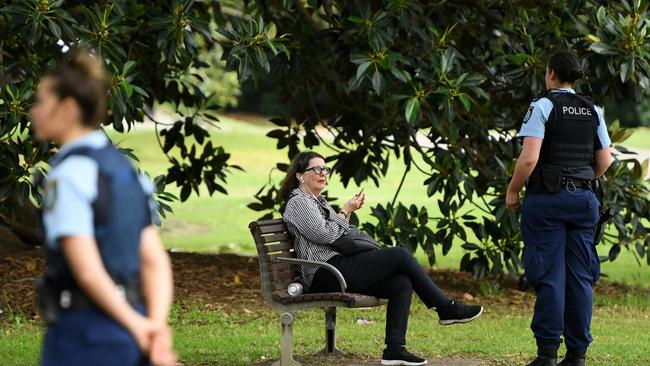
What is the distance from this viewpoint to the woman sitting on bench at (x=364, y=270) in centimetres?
712

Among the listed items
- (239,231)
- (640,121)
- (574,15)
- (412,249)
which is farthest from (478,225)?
(640,121)

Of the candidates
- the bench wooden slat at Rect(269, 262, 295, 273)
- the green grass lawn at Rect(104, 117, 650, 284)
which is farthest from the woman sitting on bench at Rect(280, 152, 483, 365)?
the green grass lawn at Rect(104, 117, 650, 284)

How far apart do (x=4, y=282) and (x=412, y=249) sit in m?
3.50

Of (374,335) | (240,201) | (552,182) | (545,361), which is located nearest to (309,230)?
(552,182)

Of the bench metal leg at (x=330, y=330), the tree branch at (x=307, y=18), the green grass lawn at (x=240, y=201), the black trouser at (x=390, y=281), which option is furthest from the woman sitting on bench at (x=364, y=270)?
the tree branch at (x=307, y=18)

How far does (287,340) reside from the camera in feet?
23.4

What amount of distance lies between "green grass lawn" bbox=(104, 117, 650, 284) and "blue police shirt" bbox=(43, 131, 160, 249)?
5.27m

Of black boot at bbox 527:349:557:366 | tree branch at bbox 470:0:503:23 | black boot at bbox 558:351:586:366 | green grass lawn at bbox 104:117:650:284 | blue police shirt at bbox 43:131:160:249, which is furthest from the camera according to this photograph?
green grass lawn at bbox 104:117:650:284

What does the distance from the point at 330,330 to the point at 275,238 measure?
765 millimetres

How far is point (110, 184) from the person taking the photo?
361 cm

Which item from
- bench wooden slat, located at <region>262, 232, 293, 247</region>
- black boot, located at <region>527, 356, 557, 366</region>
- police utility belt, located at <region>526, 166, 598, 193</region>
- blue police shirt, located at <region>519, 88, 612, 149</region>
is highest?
blue police shirt, located at <region>519, 88, 612, 149</region>

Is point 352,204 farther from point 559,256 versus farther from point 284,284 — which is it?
point 559,256

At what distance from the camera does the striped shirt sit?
7.23 metres

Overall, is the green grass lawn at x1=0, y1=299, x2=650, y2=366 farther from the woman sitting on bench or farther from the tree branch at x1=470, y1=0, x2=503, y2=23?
the tree branch at x1=470, y1=0, x2=503, y2=23
